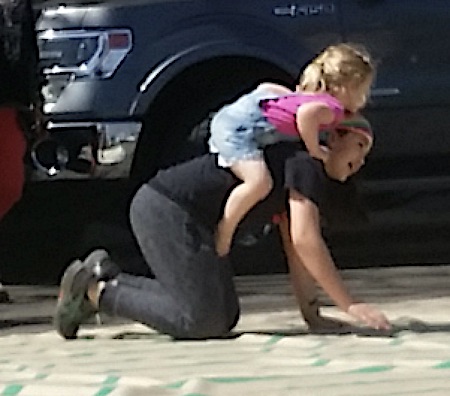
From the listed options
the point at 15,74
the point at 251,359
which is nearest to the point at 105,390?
the point at 251,359

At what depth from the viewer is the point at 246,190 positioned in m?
4.23

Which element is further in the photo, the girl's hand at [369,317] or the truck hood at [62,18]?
the truck hood at [62,18]

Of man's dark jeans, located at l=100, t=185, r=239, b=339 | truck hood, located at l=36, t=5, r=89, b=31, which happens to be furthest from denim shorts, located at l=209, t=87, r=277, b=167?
truck hood, located at l=36, t=5, r=89, b=31

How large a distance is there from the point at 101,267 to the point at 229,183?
471mm

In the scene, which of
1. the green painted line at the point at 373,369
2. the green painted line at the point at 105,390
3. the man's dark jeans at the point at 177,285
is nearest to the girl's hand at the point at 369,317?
A: the man's dark jeans at the point at 177,285

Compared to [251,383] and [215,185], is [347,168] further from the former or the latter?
[251,383]

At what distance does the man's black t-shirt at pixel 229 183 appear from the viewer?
4.29 m

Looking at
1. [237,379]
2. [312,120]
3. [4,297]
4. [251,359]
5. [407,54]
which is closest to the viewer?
[237,379]

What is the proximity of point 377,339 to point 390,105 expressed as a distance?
2.10 m

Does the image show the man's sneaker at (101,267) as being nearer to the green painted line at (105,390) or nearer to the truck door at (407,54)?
the green painted line at (105,390)

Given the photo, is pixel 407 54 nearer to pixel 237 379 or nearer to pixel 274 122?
pixel 274 122

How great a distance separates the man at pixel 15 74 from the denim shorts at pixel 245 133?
830mm

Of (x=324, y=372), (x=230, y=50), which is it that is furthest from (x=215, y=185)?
(x=230, y=50)

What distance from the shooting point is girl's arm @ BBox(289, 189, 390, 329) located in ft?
13.9
